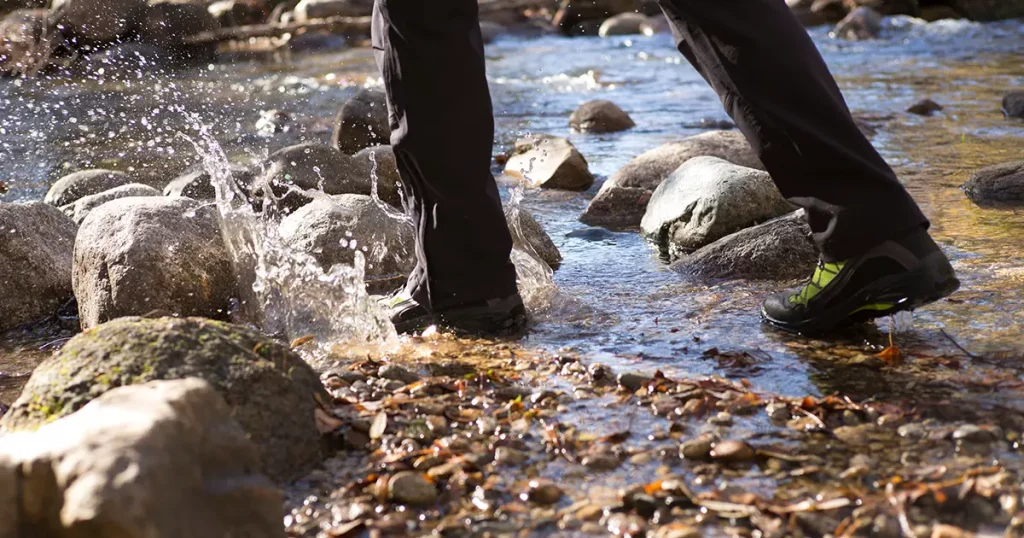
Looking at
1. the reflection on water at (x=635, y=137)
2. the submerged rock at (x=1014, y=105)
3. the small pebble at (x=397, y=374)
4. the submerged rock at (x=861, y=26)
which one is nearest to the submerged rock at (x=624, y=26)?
the reflection on water at (x=635, y=137)

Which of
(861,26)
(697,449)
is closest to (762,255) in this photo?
(697,449)

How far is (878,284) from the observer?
2773 millimetres

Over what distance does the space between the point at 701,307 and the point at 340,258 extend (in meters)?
1.37

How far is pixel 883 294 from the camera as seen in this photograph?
9.11 ft

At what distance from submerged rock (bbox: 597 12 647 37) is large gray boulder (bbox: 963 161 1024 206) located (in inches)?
494

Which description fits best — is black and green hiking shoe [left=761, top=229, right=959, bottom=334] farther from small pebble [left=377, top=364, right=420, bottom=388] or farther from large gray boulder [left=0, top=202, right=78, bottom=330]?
large gray boulder [left=0, top=202, right=78, bottom=330]

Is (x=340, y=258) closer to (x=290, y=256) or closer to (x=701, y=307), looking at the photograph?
(x=290, y=256)

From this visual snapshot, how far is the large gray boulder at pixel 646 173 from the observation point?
4.98 meters

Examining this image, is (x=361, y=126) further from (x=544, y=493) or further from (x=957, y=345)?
(x=544, y=493)

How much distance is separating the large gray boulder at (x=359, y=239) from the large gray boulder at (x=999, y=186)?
2471mm

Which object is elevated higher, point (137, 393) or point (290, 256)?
point (137, 393)

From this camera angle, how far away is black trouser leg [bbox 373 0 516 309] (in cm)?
292

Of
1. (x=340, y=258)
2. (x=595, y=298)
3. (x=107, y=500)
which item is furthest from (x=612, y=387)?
Answer: (x=340, y=258)

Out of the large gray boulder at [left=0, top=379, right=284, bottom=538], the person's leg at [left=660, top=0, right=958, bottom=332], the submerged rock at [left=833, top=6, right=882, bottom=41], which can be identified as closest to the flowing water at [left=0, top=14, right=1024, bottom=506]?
the person's leg at [left=660, top=0, right=958, bottom=332]
